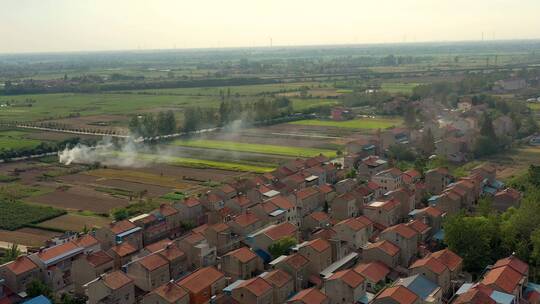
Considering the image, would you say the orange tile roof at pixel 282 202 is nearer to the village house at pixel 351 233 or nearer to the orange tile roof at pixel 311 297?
the village house at pixel 351 233

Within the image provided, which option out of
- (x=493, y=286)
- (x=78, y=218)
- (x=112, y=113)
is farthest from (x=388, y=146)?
(x=112, y=113)

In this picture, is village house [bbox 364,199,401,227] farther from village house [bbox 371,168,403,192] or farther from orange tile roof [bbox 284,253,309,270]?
orange tile roof [bbox 284,253,309,270]

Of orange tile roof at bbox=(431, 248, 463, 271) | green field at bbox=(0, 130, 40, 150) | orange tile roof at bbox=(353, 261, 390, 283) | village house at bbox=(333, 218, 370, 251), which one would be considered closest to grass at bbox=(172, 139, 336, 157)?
green field at bbox=(0, 130, 40, 150)

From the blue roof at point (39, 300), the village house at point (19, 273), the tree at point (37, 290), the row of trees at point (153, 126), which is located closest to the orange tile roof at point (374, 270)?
the blue roof at point (39, 300)

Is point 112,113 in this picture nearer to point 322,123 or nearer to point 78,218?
point 322,123

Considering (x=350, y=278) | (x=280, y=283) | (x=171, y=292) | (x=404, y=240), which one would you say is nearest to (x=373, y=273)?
(x=350, y=278)
